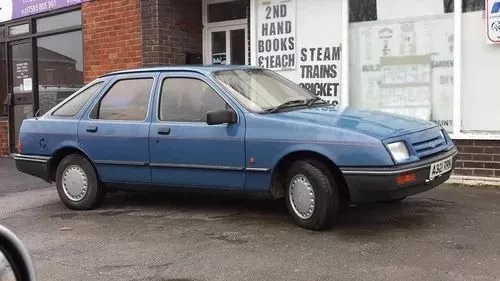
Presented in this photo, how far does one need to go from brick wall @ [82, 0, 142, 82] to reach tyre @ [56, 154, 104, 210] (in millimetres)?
3655

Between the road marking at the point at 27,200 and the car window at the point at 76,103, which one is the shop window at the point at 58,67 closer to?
the road marking at the point at 27,200

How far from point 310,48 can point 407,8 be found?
5.04ft

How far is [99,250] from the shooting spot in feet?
16.9

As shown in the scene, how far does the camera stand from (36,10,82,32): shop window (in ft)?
36.7

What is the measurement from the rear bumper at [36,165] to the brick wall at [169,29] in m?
3.43

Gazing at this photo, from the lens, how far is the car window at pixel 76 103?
22.3 feet

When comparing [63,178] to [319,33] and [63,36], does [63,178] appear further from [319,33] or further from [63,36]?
[63,36]

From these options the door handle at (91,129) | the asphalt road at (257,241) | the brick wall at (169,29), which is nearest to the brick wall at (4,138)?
the brick wall at (169,29)

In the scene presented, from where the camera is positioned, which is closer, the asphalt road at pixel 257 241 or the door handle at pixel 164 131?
the asphalt road at pixel 257 241

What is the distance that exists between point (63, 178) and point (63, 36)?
5.53 m

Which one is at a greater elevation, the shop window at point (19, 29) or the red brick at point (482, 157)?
the shop window at point (19, 29)

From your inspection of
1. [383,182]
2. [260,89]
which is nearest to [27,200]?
[260,89]

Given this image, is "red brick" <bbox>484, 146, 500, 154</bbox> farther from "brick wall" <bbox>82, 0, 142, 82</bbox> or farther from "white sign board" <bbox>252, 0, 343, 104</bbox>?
"brick wall" <bbox>82, 0, 142, 82</bbox>

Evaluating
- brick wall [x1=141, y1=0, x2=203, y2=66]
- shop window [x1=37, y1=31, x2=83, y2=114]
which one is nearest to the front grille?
brick wall [x1=141, y1=0, x2=203, y2=66]
